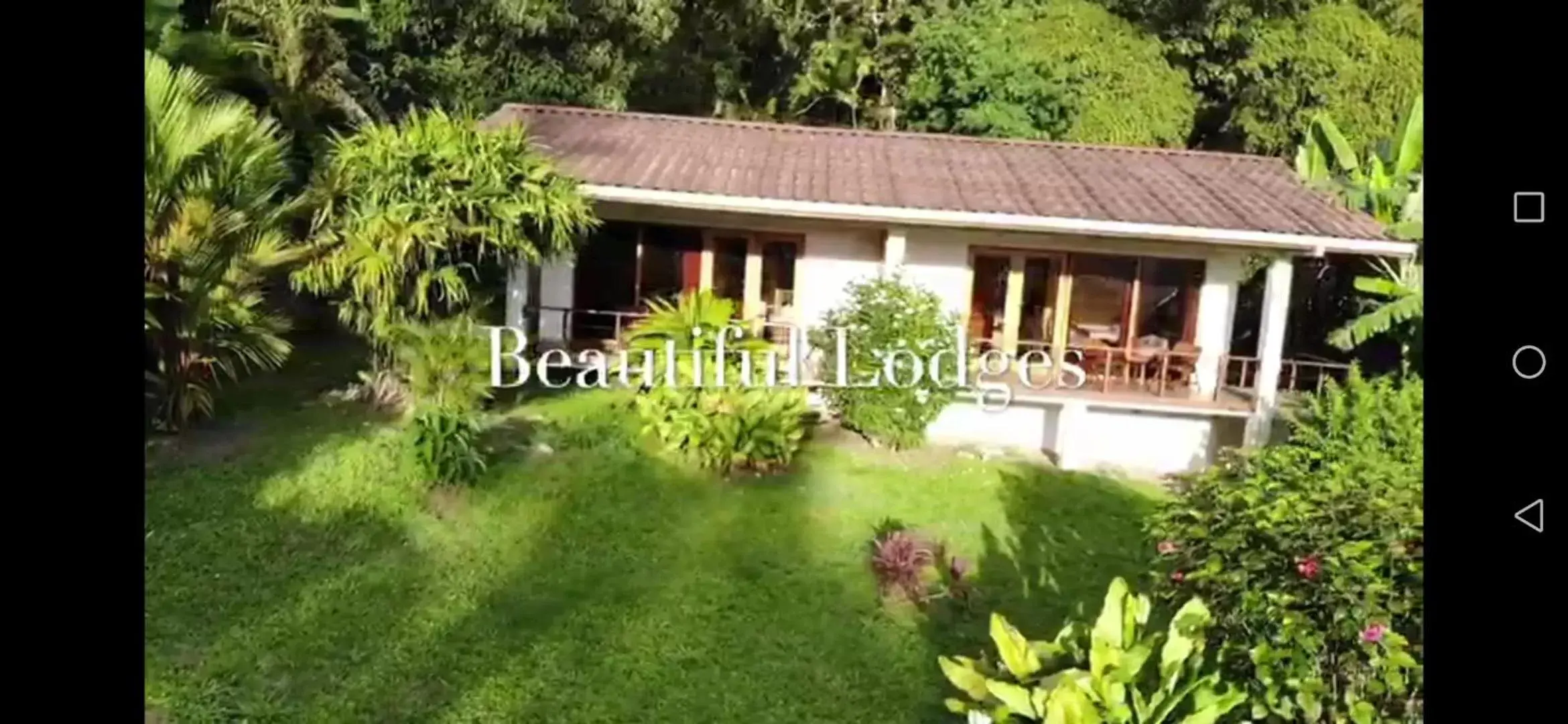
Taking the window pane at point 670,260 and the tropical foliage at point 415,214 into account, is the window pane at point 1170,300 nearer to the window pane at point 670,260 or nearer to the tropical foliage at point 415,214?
the window pane at point 670,260

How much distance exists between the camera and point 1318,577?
6.03ft

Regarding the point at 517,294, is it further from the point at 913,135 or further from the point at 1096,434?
the point at 1096,434

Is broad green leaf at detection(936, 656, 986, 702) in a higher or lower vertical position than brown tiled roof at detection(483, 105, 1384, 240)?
lower

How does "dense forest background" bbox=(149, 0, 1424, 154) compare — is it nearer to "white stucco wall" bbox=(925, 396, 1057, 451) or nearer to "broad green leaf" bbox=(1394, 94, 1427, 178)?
"broad green leaf" bbox=(1394, 94, 1427, 178)

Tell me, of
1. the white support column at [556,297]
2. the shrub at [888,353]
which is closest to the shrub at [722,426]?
the shrub at [888,353]

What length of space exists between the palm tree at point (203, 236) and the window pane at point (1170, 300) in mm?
3130

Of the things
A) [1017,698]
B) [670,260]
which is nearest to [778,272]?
[670,260]

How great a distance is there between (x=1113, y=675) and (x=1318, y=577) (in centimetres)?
37

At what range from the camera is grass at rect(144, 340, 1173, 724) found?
2.51m

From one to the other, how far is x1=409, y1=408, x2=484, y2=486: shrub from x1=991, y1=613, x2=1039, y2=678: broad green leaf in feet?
5.33

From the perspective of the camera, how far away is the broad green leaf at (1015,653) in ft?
6.92

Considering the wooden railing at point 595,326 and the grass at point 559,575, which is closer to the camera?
the grass at point 559,575

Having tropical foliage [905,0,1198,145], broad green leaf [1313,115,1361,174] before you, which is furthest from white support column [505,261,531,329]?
broad green leaf [1313,115,1361,174]
